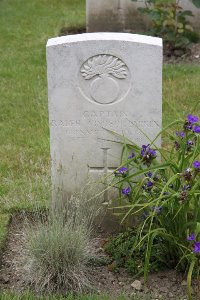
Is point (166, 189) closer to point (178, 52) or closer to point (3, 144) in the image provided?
point (3, 144)

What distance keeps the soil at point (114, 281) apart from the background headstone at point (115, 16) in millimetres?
5376

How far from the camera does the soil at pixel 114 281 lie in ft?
12.8

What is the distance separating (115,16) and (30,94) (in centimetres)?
251

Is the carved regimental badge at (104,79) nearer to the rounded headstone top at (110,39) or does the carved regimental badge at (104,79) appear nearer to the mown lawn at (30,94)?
the rounded headstone top at (110,39)

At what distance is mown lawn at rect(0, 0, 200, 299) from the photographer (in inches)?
199

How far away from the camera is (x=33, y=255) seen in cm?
395

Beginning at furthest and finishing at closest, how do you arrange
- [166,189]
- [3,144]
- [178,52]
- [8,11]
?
[8,11], [178,52], [3,144], [166,189]

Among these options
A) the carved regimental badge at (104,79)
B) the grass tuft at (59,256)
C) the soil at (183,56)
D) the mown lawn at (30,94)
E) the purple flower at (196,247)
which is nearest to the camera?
the purple flower at (196,247)

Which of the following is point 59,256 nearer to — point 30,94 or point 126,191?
point 126,191

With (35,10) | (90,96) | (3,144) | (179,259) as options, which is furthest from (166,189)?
(35,10)

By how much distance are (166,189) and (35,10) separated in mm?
7529

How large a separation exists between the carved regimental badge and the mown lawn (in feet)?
1.16

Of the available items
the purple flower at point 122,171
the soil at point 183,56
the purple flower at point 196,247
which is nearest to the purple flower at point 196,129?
the purple flower at point 122,171

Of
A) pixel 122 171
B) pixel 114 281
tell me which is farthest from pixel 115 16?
pixel 114 281
